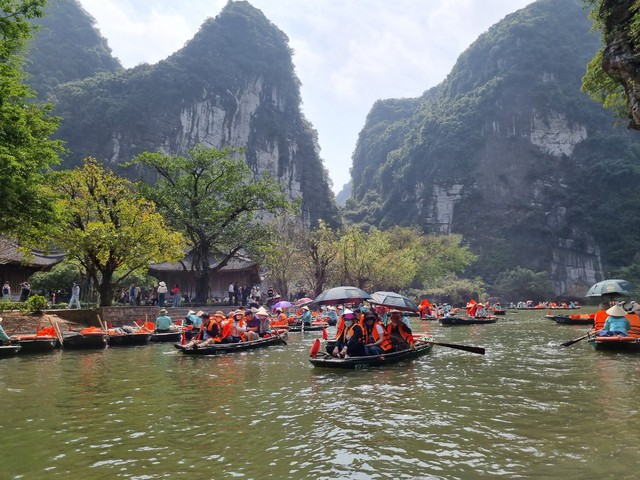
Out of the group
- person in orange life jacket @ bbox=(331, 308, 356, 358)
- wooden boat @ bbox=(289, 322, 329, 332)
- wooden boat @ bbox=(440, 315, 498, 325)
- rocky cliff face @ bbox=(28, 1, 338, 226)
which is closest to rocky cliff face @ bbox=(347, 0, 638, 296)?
rocky cliff face @ bbox=(28, 1, 338, 226)

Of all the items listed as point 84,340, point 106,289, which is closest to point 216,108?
point 106,289

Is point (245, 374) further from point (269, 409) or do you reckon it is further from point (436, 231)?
point (436, 231)

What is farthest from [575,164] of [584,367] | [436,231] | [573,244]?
[584,367]

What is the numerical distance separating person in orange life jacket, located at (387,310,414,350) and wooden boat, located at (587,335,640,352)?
594 cm

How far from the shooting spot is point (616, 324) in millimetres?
14617

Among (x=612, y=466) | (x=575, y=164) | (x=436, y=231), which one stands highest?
(x=575, y=164)

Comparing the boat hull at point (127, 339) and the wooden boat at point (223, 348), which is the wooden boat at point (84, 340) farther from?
the wooden boat at point (223, 348)

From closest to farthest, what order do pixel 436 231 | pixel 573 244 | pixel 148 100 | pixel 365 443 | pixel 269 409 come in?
pixel 365 443, pixel 269 409, pixel 148 100, pixel 573 244, pixel 436 231

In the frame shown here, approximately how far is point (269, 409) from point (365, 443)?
237 centimetres

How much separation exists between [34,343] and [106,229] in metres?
6.42

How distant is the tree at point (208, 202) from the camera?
29734mm

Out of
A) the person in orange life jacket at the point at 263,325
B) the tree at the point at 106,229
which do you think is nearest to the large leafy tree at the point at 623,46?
the person in orange life jacket at the point at 263,325

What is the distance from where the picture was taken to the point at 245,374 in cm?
1162

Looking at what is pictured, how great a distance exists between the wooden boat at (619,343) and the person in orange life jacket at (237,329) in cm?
1158
